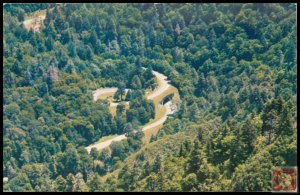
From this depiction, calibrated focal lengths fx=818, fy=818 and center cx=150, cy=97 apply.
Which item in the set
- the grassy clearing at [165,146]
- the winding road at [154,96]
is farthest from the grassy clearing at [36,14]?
the grassy clearing at [165,146]

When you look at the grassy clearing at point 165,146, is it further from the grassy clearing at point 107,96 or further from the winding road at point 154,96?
the grassy clearing at point 107,96

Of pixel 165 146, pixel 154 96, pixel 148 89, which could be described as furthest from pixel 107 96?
pixel 165 146

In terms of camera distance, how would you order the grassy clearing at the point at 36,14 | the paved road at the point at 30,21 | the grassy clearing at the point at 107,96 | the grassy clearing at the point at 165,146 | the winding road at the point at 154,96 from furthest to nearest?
the grassy clearing at the point at 36,14 < the paved road at the point at 30,21 < the grassy clearing at the point at 107,96 < the winding road at the point at 154,96 < the grassy clearing at the point at 165,146

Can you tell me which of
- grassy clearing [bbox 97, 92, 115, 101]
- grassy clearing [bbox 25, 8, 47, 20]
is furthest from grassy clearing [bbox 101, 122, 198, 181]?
grassy clearing [bbox 25, 8, 47, 20]

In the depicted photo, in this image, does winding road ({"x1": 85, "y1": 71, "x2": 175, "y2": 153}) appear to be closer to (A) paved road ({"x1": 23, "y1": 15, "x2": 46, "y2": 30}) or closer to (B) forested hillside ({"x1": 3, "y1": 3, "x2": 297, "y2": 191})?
(B) forested hillside ({"x1": 3, "y1": 3, "x2": 297, "y2": 191})

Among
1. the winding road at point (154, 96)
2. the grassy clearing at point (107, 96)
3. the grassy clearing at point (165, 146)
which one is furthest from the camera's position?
the grassy clearing at point (107, 96)

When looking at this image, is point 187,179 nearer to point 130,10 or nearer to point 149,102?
point 149,102

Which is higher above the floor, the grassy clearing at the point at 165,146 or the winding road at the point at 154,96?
the grassy clearing at the point at 165,146

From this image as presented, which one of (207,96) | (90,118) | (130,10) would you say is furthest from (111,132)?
(130,10)

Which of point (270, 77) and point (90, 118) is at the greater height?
point (270, 77)
